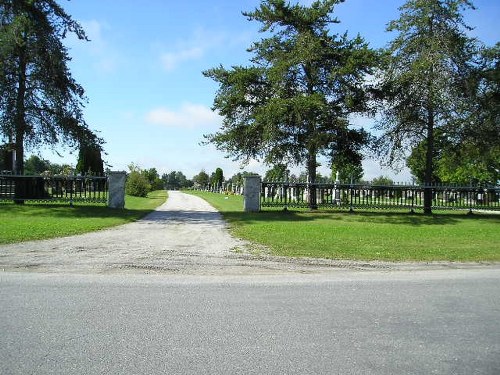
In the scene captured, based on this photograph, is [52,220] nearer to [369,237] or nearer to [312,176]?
[369,237]

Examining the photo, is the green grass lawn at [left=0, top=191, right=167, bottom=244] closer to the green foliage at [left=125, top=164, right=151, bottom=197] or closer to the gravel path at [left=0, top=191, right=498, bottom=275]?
the gravel path at [left=0, top=191, right=498, bottom=275]

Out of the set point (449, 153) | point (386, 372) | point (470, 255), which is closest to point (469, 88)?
point (449, 153)

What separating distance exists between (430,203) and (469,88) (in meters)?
6.72

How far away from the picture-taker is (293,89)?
24.2 meters

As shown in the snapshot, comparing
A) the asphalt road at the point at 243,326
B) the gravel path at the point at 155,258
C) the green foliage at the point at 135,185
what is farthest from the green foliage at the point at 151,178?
the asphalt road at the point at 243,326

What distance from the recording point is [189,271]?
824 centimetres

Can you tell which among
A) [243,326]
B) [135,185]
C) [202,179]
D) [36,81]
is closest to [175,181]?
[202,179]

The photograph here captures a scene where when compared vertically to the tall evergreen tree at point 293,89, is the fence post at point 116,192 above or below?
below

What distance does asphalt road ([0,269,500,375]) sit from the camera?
378cm

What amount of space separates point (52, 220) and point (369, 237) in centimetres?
1209

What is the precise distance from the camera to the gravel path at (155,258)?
838cm

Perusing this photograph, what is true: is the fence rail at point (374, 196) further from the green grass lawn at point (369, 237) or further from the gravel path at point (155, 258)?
the gravel path at point (155, 258)

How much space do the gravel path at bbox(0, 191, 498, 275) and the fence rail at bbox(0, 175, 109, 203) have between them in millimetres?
10119

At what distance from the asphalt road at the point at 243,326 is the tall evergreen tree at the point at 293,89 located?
16.4 meters
